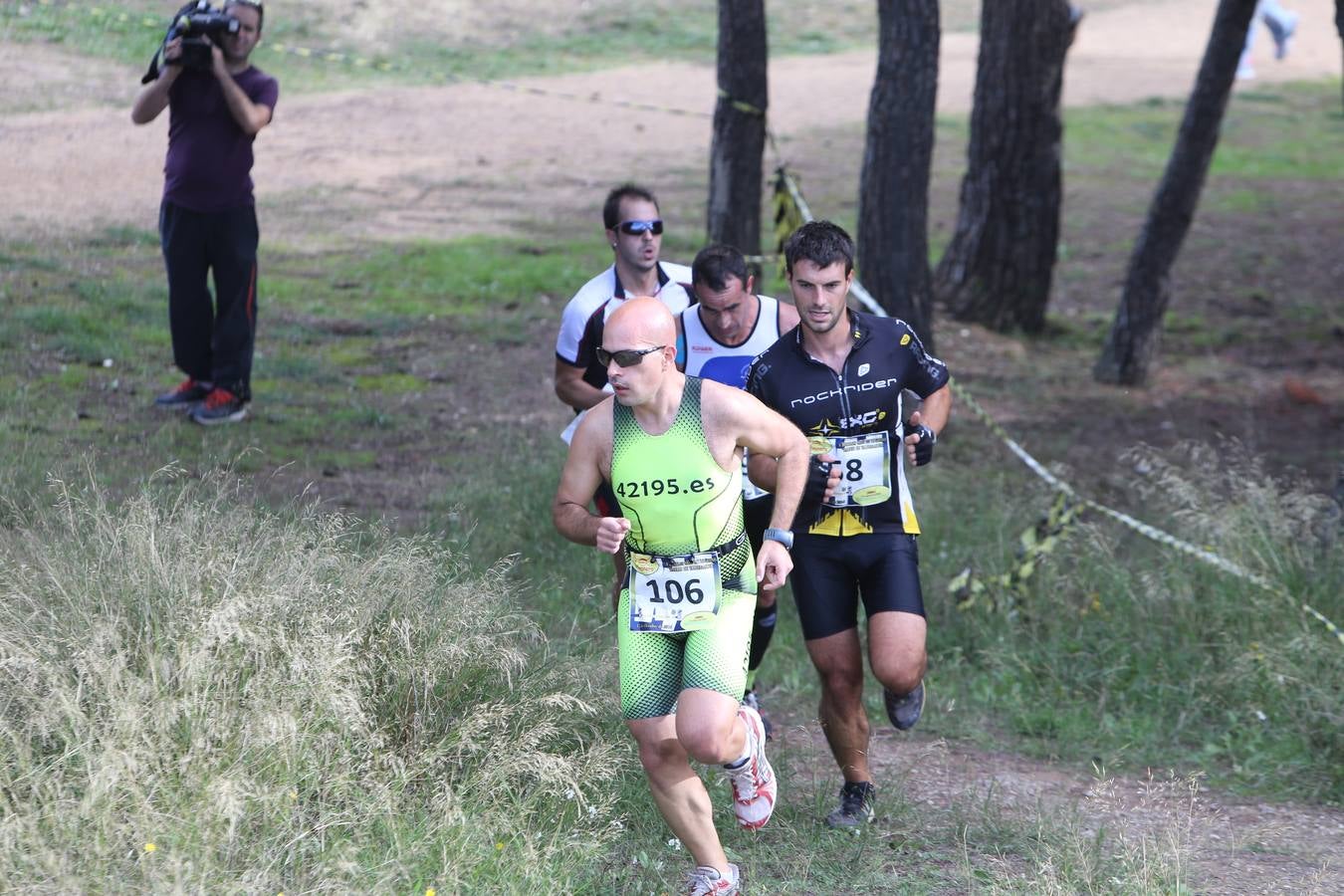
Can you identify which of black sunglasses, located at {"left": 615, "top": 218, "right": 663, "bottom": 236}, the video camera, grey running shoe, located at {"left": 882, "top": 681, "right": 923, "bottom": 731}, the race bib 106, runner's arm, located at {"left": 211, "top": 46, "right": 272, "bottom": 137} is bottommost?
grey running shoe, located at {"left": 882, "top": 681, "right": 923, "bottom": 731}

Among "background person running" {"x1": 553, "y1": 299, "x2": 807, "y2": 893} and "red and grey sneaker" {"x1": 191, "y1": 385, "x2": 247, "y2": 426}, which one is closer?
"background person running" {"x1": 553, "y1": 299, "x2": 807, "y2": 893}

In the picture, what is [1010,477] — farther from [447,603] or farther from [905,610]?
[447,603]

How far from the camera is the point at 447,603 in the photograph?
5609 mm

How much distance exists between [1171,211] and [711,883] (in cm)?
974

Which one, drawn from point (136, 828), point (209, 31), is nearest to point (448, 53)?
point (209, 31)

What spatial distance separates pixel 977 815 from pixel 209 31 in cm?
563

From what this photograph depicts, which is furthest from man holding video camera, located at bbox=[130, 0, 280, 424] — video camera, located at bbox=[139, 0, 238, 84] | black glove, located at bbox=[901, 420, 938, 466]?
black glove, located at bbox=[901, 420, 938, 466]

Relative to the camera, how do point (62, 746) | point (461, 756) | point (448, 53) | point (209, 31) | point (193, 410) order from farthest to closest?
point (448, 53) → point (193, 410) → point (209, 31) → point (461, 756) → point (62, 746)

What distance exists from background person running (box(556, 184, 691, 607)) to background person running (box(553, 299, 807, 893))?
1270mm

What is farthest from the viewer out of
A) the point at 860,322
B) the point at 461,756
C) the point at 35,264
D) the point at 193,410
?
the point at 35,264

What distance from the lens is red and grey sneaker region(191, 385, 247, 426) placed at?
8.58 m

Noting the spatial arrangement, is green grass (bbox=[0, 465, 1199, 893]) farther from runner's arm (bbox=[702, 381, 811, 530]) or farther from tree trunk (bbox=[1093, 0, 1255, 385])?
tree trunk (bbox=[1093, 0, 1255, 385])

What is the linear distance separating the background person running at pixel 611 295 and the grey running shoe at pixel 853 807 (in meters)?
1.28

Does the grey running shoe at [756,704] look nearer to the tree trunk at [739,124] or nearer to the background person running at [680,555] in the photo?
the background person running at [680,555]
